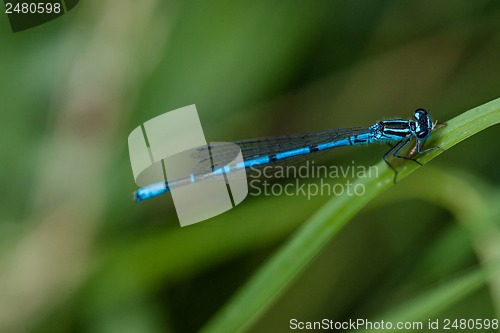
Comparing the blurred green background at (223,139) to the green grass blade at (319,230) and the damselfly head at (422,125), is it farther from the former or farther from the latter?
the green grass blade at (319,230)

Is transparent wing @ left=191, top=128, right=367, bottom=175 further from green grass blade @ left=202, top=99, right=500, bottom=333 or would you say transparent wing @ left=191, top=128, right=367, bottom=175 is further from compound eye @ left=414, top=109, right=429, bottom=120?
green grass blade @ left=202, top=99, right=500, bottom=333

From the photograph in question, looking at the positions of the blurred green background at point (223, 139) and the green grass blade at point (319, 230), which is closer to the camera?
the green grass blade at point (319, 230)

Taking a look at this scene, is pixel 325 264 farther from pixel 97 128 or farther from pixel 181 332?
pixel 97 128

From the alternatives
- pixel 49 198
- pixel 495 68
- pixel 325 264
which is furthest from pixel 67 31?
pixel 495 68

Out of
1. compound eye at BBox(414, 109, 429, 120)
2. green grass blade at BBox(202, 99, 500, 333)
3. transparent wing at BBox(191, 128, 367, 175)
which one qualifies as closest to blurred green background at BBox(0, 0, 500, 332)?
transparent wing at BBox(191, 128, 367, 175)

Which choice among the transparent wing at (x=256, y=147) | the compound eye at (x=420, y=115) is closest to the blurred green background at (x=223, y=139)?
the transparent wing at (x=256, y=147)

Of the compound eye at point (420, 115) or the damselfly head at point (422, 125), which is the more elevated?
the compound eye at point (420, 115)
